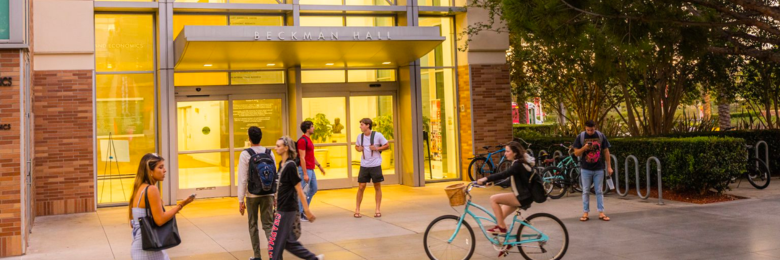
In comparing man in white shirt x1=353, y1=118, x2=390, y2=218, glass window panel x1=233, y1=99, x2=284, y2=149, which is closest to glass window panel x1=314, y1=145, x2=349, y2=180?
glass window panel x1=233, y1=99, x2=284, y2=149

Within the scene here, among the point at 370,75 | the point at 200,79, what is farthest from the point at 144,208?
the point at 370,75

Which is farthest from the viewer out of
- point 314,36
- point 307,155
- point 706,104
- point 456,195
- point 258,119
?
point 706,104

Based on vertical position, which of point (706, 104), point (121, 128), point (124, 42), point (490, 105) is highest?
point (124, 42)

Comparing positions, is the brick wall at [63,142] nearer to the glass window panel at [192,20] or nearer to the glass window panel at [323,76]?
the glass window panel at [192,20]

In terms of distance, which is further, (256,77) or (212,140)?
(256,77)

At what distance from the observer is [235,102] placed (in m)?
16.0

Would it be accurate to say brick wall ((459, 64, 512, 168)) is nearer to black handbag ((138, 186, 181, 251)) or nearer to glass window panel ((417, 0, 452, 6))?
glass window panel ((417, 0, 452, 6))

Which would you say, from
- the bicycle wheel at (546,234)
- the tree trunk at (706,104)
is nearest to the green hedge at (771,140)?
the tree trunk at (706,104)

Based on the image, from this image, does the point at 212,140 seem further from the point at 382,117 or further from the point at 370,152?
the point at 370,152

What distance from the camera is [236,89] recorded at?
632 inches

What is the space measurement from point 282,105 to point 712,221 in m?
9.12

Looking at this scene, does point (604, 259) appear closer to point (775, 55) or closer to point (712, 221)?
point (712, 221)

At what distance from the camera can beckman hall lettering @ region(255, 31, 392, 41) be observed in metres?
13.1

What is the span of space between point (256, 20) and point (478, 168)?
5895 mm
